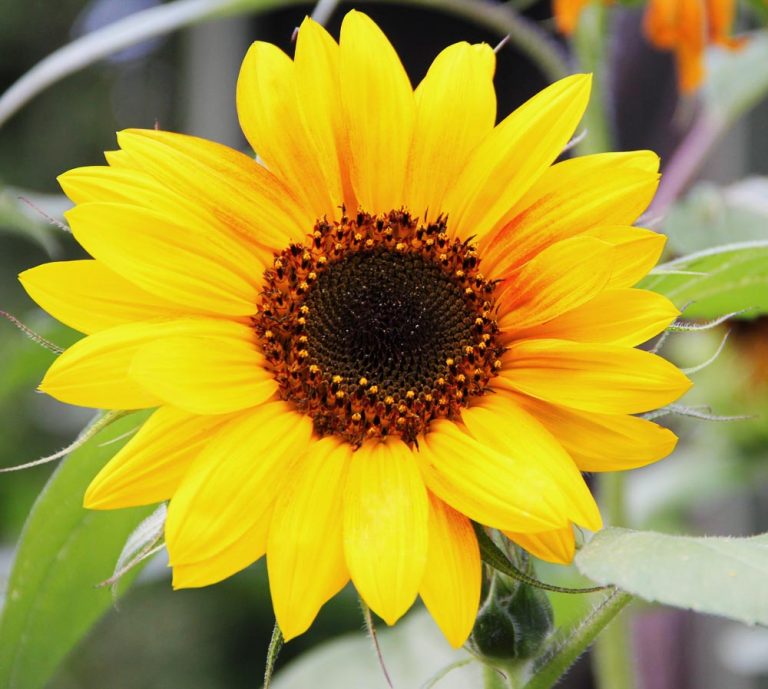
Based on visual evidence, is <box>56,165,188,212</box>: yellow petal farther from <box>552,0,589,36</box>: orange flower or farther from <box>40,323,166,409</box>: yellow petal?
<box>552,0,589,36</box>: orange flower

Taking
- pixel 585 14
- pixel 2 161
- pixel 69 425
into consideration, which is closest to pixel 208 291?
pixel 585 14

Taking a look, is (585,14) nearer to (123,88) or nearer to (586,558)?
(586,558)

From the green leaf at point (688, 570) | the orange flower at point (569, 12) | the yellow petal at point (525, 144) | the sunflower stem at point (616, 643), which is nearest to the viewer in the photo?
the green leaf at point (688, 570)

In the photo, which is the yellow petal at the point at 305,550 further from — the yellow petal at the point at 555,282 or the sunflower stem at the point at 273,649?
the yellow petal at the point at 555,282

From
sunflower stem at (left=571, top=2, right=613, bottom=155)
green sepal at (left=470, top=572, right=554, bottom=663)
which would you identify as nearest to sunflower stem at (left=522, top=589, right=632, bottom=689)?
green sepal at (left=470, top=572, right=554, bottom=663)

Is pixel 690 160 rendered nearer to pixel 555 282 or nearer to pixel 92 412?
pixel 555 282

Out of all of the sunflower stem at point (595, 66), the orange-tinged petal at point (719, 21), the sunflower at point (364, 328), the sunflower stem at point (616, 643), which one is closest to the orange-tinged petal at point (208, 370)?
the sunflower at point (364, 328)
